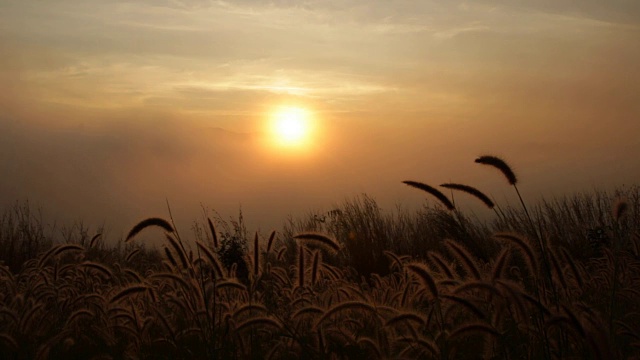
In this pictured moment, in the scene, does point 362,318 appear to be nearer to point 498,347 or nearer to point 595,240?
point 498,347

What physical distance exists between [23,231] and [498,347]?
11.7m

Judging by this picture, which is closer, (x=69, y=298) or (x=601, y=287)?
(x=69, y=298)

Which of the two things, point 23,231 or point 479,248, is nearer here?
point 479,248

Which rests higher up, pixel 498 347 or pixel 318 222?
pixel 318 222

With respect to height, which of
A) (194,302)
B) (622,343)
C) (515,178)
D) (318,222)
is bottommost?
(622,343)

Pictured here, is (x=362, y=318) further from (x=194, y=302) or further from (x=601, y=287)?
(x=601, y=287)

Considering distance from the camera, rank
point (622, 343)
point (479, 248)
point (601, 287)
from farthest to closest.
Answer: point (479, 248)
point (601, 287)
point (622, 343)

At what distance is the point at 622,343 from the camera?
14.9 feet

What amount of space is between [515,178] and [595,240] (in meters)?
8.29

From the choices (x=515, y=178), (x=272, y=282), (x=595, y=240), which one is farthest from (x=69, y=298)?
(x=595, y=240)

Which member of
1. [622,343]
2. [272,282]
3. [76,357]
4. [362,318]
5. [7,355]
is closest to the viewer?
[622,343]

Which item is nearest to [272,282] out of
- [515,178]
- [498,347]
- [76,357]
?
[76,357]

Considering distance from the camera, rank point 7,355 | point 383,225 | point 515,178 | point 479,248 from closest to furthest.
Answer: point 515,178 < point 7,355 < point 479,248 < point 383,225

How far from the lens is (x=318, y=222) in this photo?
48.8ft
